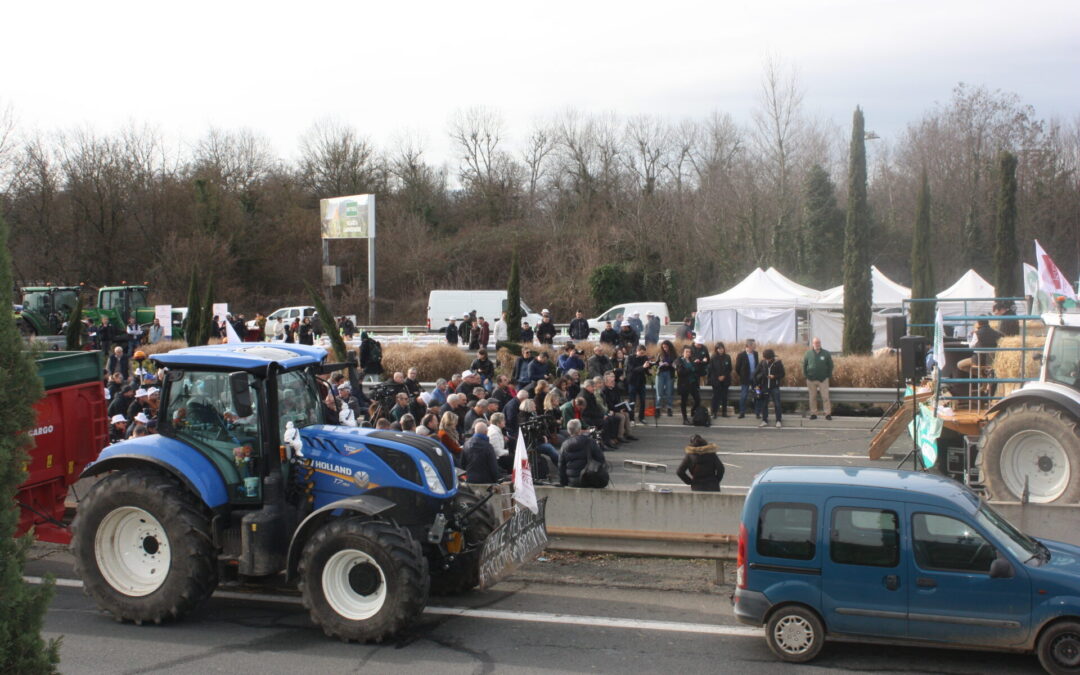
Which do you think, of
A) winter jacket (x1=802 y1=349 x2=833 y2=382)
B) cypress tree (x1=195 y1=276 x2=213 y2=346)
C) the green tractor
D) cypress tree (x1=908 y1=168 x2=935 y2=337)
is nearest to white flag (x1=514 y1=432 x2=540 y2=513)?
winter jacket (x1=802 y1=349 x2=833 y2=382)

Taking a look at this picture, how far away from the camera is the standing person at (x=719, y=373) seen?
1970cm

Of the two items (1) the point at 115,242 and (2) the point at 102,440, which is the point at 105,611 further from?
(1) the point at 115,242

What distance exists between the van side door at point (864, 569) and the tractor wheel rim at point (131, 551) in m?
5.64

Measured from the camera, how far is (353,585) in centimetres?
782

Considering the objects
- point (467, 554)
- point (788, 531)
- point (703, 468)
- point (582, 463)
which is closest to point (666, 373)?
point (582, 463)

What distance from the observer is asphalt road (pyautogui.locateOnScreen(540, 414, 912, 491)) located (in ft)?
49.8

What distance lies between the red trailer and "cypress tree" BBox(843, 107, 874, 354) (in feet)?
69.1

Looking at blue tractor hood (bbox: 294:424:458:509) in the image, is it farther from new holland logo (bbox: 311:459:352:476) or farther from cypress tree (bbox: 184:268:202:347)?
cypress tree (bbox: 184:268:202:347)

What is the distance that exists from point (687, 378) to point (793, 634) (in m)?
12.1

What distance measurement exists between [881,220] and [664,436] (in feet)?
125

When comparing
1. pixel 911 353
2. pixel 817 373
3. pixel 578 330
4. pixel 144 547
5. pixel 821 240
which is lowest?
pixel 144 547

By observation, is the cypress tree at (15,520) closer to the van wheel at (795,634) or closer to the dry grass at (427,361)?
the van wheel at (795,634)

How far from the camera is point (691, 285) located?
4897cm

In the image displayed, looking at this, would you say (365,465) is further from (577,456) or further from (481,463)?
(577,456)
